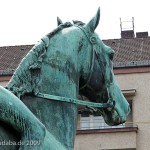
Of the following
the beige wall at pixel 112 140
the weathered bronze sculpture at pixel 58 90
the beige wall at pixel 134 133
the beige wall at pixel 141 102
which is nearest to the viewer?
the weathered bronze sculpture at pixel 58 90

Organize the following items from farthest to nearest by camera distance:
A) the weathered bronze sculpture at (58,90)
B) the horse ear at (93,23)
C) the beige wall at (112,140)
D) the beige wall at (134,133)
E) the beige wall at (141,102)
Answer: the beige wall at (141,102), the beige wall at (134,133), the beige wall at (112,140), the horse ear at (93,23), the weathered bronze sculpture at (58,90)

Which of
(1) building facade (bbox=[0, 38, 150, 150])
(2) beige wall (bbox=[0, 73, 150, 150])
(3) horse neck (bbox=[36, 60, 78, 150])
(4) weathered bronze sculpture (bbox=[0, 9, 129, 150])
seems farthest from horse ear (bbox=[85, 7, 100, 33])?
(2) beige wall (bbox=[0, 73, 150, 150])

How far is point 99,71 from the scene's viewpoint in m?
4.12

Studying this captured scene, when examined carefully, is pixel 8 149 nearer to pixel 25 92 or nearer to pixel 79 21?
pixel 25 92

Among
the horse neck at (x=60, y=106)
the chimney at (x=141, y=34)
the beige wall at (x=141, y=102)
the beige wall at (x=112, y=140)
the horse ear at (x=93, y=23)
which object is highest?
the chimney at (x=141, y=34)

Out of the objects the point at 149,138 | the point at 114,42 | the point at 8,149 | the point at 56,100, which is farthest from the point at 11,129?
the point at 114,42

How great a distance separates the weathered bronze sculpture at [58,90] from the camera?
11.7 feet

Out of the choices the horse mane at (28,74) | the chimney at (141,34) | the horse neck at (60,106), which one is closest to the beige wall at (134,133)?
the chimney at (141,34)

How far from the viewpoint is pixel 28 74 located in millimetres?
3820

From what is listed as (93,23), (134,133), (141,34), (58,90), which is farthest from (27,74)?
(141,34)

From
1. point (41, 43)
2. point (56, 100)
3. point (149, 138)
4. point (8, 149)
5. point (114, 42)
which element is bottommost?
point (8, 149)

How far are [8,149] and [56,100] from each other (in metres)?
0.56

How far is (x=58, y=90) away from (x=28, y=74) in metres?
0.23

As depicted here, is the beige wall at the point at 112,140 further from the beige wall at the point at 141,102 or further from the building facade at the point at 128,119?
the beige wall at the point at 141,102
